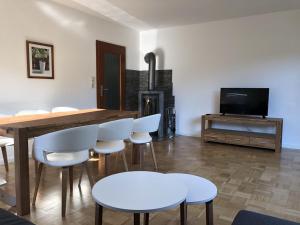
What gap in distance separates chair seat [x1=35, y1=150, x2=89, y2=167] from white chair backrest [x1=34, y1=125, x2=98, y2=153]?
141 mm

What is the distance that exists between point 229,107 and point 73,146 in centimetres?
344

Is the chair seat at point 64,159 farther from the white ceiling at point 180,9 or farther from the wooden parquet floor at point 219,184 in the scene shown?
the white ceiling at point 180,9

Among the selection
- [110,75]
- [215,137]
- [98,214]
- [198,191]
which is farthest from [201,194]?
[110,75]

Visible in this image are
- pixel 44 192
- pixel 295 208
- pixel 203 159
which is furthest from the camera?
pixel 203 159

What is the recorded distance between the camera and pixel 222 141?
4613mm

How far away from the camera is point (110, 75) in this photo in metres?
5.19

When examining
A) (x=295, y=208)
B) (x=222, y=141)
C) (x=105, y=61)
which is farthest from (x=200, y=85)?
(x=295, y=208)

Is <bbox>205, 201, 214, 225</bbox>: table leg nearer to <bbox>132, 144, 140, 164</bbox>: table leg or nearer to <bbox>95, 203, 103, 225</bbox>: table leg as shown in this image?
<bbox>95, 203, 103, 225</bbox>: table leg

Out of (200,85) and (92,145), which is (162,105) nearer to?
(200,85)

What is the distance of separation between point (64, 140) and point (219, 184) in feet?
5.63

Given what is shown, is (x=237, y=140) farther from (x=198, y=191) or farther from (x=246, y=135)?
(x=198, y=191)

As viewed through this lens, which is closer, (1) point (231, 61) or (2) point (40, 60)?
(2) point (40, 60)

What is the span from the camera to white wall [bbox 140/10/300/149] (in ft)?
14.4

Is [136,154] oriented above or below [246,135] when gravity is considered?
below
